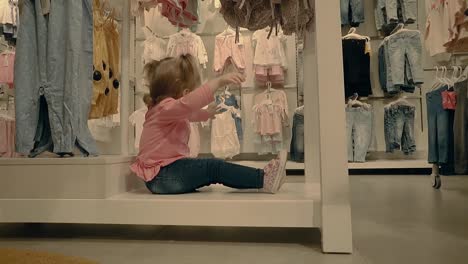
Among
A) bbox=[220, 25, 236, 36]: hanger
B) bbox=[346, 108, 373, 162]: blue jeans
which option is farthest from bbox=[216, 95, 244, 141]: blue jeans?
bbox=[346, 108, 373, 162]: blue jeans

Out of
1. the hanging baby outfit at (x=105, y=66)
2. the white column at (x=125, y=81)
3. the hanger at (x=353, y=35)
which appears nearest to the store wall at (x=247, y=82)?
the hanger at (x=353, y=35)

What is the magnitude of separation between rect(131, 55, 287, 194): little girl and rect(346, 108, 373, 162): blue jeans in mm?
2611

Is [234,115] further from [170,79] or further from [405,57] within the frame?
[170,79]

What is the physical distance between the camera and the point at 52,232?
1.30m

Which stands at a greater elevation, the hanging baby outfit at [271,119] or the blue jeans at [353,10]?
the blue jeans at [353,10]

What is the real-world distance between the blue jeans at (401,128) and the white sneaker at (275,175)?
2.82 m

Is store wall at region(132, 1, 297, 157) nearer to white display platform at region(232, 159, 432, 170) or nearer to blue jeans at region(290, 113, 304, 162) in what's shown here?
blue jeans at region(290, 113, 304, 162)

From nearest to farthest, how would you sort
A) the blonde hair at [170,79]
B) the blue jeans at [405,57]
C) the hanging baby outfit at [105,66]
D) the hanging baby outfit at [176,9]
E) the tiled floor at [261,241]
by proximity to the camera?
the tiled floor at [261,241]
the blonde hair at [170,79]
the hanging baby outfit at [176,9]
the hanging baby outfit at [105,66]
the blue jeans at [405,57]

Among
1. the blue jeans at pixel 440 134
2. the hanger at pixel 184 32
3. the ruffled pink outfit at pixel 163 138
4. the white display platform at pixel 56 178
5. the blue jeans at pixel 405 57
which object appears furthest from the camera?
the hanger at pixel 184 32

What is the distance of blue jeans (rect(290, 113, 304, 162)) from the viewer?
355 centimetres

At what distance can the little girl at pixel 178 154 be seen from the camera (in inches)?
48.7

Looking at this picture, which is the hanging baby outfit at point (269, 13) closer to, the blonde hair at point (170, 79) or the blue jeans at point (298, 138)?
the blonde hair at point (170, 79)

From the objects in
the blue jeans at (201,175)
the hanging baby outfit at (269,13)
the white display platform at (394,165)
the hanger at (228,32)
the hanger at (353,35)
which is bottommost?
the white display platform at (394,165)

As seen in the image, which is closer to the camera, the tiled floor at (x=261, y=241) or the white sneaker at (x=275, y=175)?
the tiled floor at (x=261, y=241)
